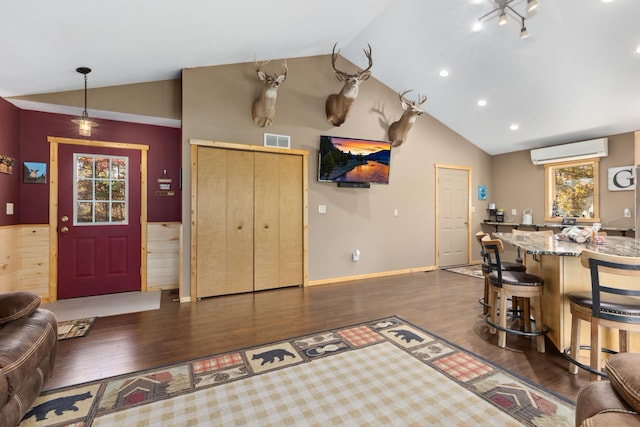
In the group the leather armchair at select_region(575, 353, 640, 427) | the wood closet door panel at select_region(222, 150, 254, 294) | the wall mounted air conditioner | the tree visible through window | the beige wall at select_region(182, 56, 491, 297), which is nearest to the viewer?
the leather armchair at select_region(575, 353, 640, 427)

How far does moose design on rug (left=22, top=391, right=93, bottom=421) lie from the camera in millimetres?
1780

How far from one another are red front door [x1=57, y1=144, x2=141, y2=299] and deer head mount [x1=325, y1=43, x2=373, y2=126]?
3081 mm

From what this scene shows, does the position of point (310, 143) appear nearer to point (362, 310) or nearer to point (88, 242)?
point (362, 310)

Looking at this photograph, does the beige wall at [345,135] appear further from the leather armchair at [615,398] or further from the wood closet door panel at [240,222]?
the leather armchair at [615,398]

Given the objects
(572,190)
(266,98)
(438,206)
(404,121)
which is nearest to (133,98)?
(266,98)

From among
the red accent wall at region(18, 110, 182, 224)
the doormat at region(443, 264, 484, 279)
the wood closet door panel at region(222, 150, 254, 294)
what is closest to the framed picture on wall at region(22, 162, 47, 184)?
the red accent wall at region(18, 110, 182, 224)

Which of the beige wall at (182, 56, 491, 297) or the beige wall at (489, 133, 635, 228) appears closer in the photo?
the beige wall at (182, 56, 491, 297)

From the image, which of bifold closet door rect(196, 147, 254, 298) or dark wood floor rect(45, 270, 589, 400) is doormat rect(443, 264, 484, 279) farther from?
bifold closet door rect(196, 147, 254, 298)

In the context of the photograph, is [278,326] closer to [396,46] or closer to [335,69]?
[335,69]

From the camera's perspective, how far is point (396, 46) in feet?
15.0

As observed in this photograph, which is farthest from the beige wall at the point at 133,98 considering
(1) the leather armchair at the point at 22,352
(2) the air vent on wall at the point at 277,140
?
(1) the leather armchair at the point at 22,352

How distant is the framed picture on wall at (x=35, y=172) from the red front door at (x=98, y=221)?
6.3 inches

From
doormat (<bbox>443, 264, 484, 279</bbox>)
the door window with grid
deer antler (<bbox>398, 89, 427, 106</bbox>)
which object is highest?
deer antler (<bbox>398, 89, 427, 106</bbox>)

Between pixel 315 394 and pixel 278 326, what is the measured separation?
4.04 feet
